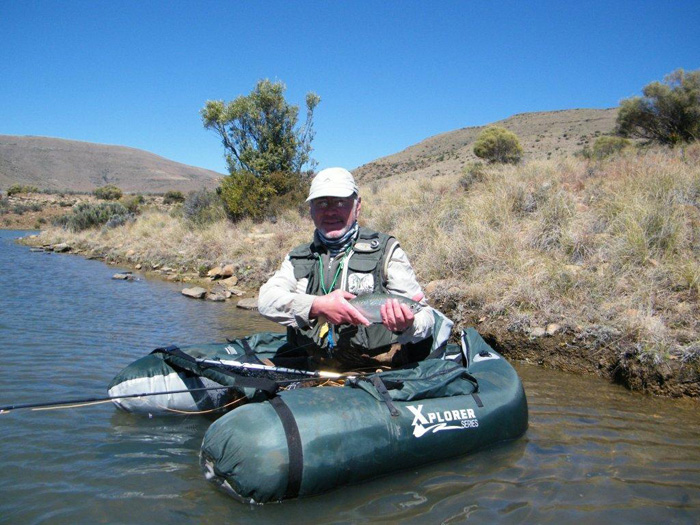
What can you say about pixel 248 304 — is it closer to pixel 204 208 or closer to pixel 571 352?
pixel 571 352

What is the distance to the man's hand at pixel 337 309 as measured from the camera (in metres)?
3.34

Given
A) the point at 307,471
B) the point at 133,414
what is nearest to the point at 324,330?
the point at 307,471

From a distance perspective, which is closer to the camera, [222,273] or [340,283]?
[340,283]

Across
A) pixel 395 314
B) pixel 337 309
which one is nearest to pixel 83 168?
pixel 337 309

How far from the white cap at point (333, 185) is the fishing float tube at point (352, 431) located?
1433 millimetres

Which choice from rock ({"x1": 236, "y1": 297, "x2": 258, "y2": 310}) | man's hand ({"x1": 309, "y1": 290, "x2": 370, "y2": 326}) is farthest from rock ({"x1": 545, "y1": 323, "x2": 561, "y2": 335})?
rock ({"x1": 236, "y1": 297, "x2": 258, "y2": 310})

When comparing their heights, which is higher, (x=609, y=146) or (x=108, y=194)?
(x=108, y=194)

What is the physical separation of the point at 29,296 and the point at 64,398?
6.53 meters

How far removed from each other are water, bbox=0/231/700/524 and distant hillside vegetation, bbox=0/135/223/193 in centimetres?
8957

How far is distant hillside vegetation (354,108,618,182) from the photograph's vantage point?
4592 centimetres

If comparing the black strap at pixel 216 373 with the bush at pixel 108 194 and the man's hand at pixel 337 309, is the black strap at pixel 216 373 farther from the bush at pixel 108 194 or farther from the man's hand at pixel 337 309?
the bush at pixel 108 194

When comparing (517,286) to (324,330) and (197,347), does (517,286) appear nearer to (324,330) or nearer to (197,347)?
(324,330)

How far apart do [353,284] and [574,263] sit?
192 inches

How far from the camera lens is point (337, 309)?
339 cm
